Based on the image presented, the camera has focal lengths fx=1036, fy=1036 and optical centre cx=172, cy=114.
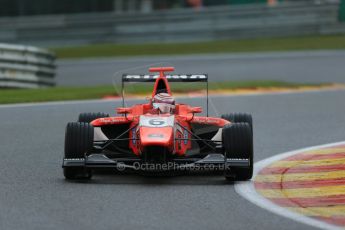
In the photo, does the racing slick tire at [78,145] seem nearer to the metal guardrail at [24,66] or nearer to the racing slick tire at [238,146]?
the racing slick tire at [238,146]

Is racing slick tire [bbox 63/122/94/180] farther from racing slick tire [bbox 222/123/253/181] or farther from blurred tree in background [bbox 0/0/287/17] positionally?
blurred tree in background [bbox 0/0/287/17]

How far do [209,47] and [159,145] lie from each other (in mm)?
20821

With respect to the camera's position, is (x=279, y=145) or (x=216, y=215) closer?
(x=216, y=215)

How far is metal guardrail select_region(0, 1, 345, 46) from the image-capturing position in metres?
31.0

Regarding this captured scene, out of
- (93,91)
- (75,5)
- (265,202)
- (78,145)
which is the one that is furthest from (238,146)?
(75,5)

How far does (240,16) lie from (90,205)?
2253cm

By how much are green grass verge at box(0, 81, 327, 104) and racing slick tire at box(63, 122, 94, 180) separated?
7.39 m

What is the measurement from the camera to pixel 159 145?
33.4 feet

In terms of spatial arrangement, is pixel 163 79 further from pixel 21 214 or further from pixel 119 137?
pixel 21 214

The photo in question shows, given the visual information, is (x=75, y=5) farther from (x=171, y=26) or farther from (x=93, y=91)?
(x=93, y=91)

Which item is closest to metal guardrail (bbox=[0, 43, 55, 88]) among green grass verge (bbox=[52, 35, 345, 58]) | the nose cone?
green grass verge (bbox=[52, 35, 345, 58])

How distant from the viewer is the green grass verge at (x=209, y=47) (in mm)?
29734

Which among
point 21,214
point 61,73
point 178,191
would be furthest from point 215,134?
point 61,73

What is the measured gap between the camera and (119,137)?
1105cm
